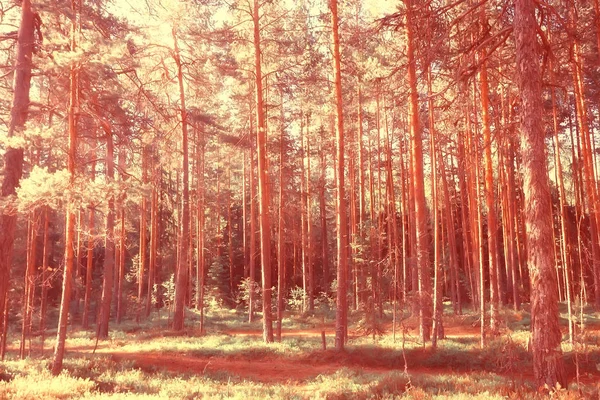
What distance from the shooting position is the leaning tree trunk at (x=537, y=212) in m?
6.98

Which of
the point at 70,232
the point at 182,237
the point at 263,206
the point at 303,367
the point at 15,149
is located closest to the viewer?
the point at 15,149

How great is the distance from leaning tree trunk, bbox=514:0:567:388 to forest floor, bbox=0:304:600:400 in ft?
1.35

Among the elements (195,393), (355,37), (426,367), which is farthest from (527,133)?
(426,367)

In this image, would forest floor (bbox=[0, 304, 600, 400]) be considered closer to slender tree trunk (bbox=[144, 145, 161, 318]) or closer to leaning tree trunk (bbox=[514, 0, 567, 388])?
leaning tree trunk (bbox=[514, 0, 567, 388])

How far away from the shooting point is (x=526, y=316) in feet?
69.7

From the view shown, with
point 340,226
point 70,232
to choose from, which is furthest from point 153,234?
point 70,232

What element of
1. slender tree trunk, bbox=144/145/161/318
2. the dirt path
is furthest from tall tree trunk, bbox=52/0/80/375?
slender tree trunk, bbox=144/145/161/318

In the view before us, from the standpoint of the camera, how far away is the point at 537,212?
23.6 feet

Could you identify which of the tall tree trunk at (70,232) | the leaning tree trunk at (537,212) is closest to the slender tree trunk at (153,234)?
the tall tree trunk at (70,232)

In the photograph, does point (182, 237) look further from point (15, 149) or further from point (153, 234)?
point (153, 234)

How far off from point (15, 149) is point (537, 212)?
10.5m

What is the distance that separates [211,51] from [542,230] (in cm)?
1669

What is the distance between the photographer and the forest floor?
845 cm

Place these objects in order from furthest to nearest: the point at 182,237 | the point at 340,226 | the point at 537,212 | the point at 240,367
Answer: the point at 182,237 < the point at 240,367 < the point at 340,226 < the point at 537,212
